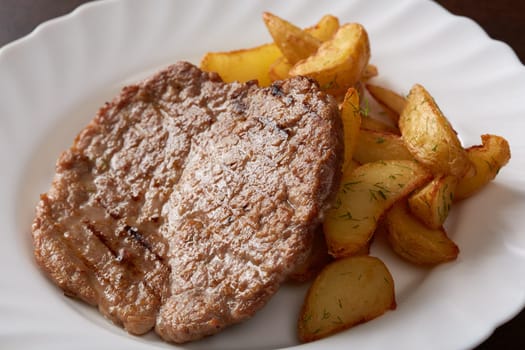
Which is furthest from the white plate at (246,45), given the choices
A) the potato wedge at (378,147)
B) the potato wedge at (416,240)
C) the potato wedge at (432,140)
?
the potato wedge at (378,147)

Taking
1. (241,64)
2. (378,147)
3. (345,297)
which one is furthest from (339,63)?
(345,297)

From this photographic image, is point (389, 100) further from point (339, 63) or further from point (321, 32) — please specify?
point (321, 32)

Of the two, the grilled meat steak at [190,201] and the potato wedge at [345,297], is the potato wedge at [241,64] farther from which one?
the potato wedge at [345,297]

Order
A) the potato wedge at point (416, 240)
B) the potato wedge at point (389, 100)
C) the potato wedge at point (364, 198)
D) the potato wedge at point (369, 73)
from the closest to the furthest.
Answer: the potato wedge at point (364, 198), the potato wedge at point (416, 240), the potato wedge at point (389, 100), the potato wedge at point (369, 73)

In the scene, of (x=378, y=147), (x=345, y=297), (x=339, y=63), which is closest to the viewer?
(x=345, y=297)

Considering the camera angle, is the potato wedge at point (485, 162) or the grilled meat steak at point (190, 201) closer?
the grilled meat steak at point (190, 201)

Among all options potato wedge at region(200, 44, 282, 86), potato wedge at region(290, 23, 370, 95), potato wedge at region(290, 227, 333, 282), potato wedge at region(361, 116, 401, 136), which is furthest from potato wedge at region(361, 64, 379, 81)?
potato wedge at region(290, 227, 333, 282)
